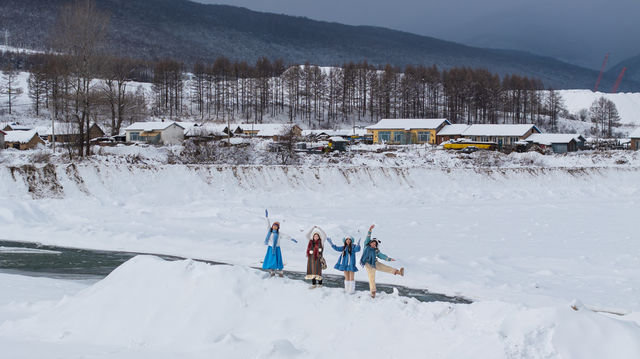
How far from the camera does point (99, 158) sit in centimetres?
3669

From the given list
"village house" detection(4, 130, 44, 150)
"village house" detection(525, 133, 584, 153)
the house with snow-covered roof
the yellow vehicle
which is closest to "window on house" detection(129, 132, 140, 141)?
the house with snow-covered roof

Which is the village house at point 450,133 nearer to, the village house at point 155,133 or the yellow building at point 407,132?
the yellow building at point 407,132

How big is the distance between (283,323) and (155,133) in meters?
54.6

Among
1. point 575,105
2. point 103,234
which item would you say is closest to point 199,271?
point 103,234

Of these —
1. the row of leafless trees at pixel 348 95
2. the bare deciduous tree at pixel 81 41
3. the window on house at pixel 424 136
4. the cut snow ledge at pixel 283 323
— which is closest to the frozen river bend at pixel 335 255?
the cut snow ledge at pixel 283 323

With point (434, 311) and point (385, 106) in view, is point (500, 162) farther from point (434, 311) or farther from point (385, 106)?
point (385, 106)

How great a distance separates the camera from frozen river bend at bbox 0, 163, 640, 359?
830 cm

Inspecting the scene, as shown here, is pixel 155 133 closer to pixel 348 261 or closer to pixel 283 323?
pixel 348 261

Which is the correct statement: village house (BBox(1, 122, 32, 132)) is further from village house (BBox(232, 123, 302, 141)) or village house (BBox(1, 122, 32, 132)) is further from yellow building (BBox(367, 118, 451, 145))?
yellow building (BBox(367, 118, 451, 145))

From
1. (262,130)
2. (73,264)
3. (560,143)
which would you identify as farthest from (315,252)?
(262,130)

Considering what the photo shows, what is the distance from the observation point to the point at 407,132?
215 ft

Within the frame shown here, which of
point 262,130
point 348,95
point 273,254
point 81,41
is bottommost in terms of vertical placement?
point 273,254

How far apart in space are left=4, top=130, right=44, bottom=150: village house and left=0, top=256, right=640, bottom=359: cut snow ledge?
4887 cm

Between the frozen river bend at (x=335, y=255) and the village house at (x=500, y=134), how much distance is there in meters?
23.9
